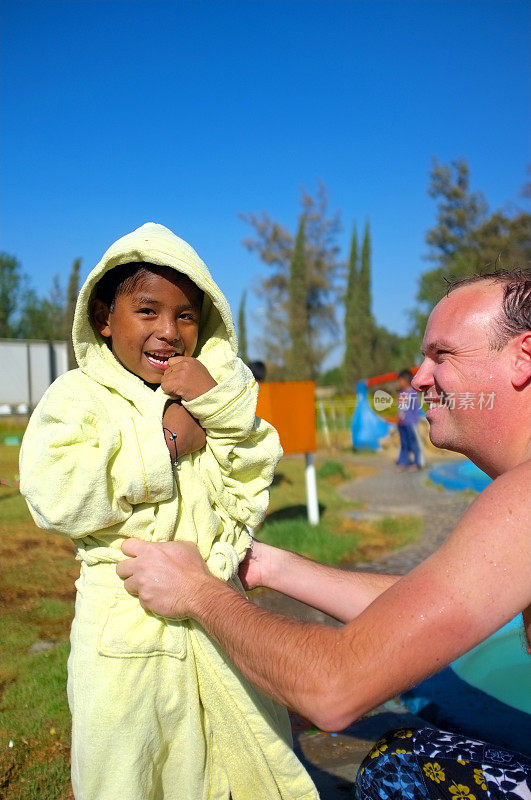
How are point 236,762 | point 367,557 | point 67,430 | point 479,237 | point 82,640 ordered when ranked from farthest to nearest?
point 479,237, point 367,557, point 236,762, point 82,640, point 67,430

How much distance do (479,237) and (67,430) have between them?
105 ft

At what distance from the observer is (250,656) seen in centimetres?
148

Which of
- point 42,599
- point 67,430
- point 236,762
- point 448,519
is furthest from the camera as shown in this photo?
point 448,519

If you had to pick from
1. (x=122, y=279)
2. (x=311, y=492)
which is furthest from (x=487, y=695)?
(x=311, y=492)

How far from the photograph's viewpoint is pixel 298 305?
35.3 meters

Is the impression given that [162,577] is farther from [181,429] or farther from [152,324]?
[152,324]

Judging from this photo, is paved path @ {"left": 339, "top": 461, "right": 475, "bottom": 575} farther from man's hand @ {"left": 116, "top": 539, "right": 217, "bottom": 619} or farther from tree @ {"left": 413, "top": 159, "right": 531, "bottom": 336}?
tree @ {"left": 413, "top": 159, "right": 531, "bottom": 336}

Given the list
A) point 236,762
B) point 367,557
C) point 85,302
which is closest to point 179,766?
point 236,762

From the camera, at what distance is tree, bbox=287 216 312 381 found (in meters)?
34.3

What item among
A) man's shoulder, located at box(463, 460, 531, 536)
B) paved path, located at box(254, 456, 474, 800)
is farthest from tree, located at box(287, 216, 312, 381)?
man's shoulder, located at box(463, 460, 531, 536)

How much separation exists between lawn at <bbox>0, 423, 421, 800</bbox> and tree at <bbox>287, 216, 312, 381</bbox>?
87.9 feet

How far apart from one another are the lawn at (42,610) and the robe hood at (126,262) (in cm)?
157

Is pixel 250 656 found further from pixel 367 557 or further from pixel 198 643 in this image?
pixel 367 557

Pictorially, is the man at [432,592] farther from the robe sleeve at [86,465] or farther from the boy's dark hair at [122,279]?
the boy's dark hair at [122,279]
